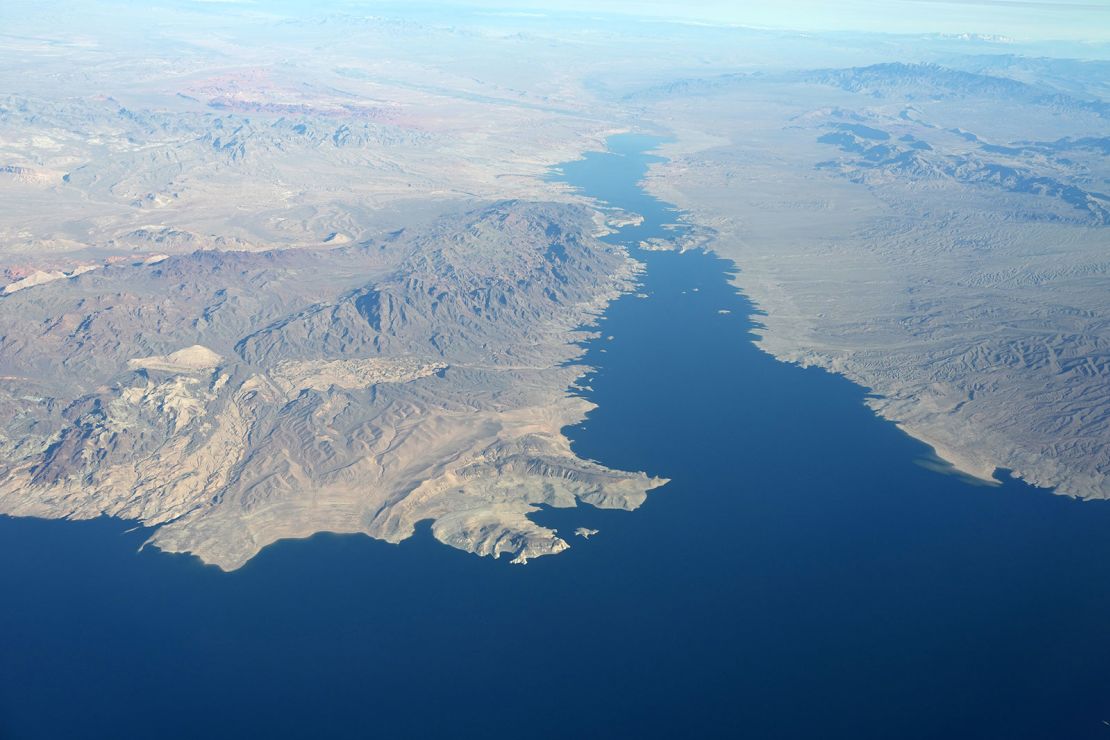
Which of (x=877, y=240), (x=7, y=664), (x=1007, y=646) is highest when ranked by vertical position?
(x=877, y=240)

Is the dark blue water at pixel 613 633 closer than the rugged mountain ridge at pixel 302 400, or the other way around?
the dark blue water at pixel 613 633

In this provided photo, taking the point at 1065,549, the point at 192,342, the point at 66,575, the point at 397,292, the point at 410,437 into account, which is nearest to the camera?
the point at 66,575

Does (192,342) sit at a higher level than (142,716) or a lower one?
higher

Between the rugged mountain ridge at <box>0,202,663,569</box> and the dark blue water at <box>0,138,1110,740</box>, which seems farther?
the rugged mountain ridge at <box>0,202,663,569</box>

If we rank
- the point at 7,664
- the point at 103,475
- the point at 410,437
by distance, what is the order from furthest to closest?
the point at 410,437
the point at 103,475
the point at 7,664

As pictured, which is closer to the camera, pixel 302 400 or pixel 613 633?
pixel 613 633

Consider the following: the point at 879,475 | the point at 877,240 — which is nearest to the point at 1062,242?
the point at 877,240

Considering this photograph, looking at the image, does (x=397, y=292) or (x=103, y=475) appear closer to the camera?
(x=103, y=475)

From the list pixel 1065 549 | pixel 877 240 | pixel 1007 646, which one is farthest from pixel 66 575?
pixel 877 240

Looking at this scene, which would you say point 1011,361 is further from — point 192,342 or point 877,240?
point 192,342
